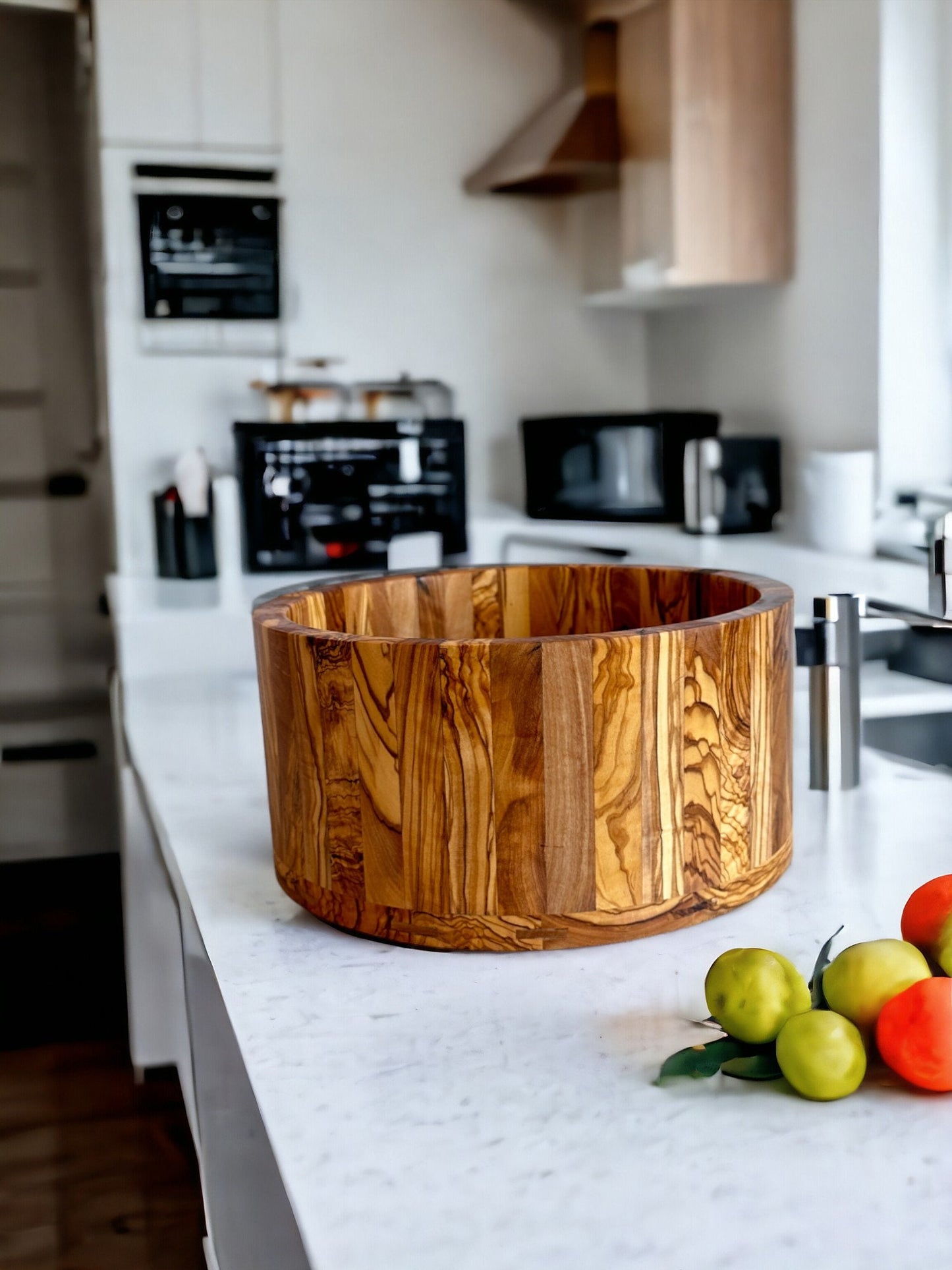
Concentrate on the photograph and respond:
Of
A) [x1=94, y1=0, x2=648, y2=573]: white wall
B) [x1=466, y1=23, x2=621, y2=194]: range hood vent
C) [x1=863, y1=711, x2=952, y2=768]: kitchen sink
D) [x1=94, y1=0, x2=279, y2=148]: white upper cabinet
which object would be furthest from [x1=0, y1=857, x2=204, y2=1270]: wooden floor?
[x1=466, y1=23, x2=621, y2=194]: range hood vent

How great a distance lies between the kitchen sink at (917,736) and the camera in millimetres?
1548

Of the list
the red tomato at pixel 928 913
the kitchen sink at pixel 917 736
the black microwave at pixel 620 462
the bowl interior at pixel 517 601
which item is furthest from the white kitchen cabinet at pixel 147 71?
the red tomato at pixel 928 913

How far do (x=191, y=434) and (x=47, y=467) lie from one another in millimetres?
800

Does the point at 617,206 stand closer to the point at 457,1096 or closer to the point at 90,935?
the point at 90,935

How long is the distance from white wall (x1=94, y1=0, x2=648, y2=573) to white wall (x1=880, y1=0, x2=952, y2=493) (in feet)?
3.55

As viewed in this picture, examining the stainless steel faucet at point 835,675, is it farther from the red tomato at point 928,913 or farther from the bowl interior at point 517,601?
the red tomato at point 928,913

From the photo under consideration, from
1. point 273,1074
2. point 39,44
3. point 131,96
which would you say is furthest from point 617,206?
point 273,1074

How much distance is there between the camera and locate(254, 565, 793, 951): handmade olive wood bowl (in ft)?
2.38

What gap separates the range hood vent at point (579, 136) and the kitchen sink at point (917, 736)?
1.66 m

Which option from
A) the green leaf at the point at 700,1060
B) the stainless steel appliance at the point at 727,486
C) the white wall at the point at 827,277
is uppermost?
the white wall at the point at 827,277

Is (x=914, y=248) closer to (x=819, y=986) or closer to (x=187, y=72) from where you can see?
(x=187, y=72)

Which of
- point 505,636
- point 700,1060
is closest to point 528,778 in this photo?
point 700,1060

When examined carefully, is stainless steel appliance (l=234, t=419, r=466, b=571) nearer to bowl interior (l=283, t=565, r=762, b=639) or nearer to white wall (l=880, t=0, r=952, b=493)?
white wall (l=880, t=0, r=952, b=493)

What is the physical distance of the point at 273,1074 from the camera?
0.64m
